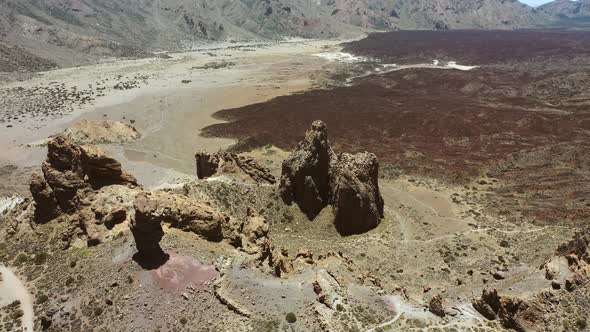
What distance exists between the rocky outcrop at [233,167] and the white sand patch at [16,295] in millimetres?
21501

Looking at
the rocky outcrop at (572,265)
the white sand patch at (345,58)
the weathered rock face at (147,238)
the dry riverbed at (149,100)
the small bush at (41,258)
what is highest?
the weathered rock face at (147,238)

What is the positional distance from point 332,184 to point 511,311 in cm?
2229

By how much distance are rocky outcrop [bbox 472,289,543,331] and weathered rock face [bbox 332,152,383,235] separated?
16609mm

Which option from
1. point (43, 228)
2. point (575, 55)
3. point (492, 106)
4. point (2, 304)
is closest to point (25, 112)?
point (43, 228)

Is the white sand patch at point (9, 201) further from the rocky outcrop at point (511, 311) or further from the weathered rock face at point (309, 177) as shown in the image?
the rocky outcrop at point (511, 311)

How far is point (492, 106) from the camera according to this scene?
343 feet

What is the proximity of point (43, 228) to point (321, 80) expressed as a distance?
370 feet

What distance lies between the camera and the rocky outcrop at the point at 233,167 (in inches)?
1912

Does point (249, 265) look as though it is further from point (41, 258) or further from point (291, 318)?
point (41, 258)

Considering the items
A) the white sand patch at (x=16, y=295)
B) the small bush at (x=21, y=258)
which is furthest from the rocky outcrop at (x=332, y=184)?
the white sand patch at (x=16, y=295)

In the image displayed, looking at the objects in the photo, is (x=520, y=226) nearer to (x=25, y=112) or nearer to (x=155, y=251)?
(x=155, y=251)

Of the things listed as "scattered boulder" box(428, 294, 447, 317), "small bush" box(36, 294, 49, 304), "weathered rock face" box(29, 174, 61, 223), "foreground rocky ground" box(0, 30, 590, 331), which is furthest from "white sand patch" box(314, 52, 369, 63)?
"small bush" box(36, 294, 49, 304)

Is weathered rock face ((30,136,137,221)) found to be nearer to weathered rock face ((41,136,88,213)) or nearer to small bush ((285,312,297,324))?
weathered rock face ((41,136,88,213))

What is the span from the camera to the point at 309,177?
46.5 metres
